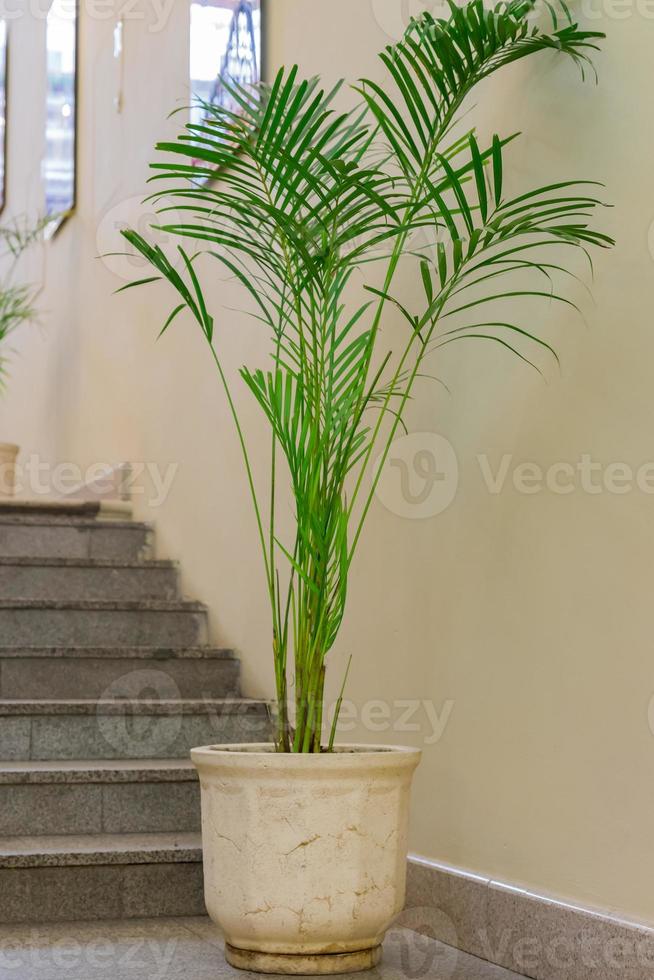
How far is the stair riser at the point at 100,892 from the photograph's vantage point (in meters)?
2.36

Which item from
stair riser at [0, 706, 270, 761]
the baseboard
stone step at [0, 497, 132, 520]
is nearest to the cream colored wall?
the baseboard

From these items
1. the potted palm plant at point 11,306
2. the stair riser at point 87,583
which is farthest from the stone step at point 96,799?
the potted palm plant at point 11,306

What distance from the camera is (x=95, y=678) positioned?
319 cm

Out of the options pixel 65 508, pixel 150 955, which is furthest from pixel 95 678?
pixel 65 508

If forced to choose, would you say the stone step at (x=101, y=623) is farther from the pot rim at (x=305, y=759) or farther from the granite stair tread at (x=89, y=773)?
the pot rim at (x=305, y=759)

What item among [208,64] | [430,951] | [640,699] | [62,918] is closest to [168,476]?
[208,64]

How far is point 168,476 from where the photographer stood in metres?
4.29

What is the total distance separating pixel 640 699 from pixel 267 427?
172cm

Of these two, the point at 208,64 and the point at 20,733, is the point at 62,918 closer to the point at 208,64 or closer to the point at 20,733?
the point at 20,733

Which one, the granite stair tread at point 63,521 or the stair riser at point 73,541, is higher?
the granite stair tread at point 63,521

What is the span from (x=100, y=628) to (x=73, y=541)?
67 centimetres

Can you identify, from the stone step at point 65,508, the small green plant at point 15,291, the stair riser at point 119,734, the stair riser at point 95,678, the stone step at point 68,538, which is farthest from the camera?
the small green plant at point 15,291

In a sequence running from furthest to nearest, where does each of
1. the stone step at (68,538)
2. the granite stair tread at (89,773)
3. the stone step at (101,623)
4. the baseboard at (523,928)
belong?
1. the stone step at (68,538)
2. the stone step at (101,623)
3. the granite stair tread at (89,773)
4. the baseboard at (523,928)

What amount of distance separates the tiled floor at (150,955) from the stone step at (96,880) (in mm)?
54
